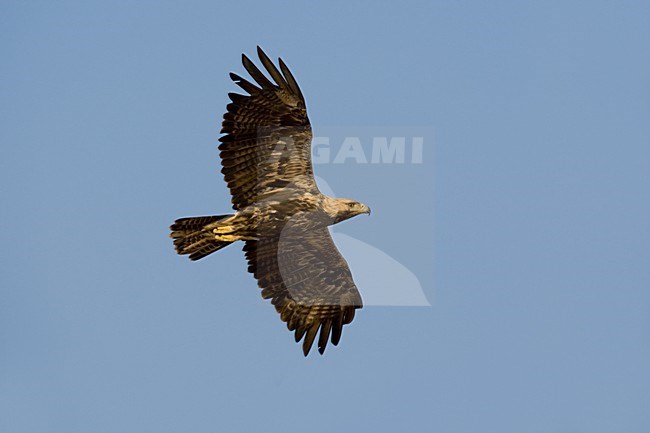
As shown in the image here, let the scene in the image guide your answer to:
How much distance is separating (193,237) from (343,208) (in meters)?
2.39

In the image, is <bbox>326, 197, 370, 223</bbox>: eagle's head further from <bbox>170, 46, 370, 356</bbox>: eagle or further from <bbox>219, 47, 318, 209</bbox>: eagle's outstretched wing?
<bbox>219, 47, 318, 209</bbox>: eagle's outstretched wing

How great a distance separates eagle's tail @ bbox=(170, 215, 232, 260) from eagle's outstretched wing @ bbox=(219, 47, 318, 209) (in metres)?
0.63

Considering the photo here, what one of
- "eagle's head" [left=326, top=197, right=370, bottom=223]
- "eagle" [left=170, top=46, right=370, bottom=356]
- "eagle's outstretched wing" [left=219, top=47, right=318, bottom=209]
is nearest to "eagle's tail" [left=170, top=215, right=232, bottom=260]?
"eagle" [left=170, top=46, right=370, bottom=356]

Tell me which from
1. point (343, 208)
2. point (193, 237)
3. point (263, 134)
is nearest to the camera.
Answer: point (263, 134)

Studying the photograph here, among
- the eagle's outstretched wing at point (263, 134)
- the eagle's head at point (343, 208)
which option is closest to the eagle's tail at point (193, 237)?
the eagle's outstretched wing at point (263, 134)

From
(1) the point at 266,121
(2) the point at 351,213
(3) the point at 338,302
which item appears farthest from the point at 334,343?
(1) the point at 266,121

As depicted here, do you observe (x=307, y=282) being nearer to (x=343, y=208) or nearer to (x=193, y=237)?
(x=343, y=208)

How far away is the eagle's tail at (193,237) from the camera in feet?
68.7

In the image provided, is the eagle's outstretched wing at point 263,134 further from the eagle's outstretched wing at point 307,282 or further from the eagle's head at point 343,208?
the eagle's outstretched wing at point 307,282

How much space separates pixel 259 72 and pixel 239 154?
1298 mm

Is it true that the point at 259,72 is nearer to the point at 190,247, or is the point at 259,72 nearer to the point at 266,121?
the point at 266,121

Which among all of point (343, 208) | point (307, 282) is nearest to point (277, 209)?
point (343, 208)

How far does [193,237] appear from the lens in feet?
68.9

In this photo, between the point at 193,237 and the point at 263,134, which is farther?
the point at 193,237
